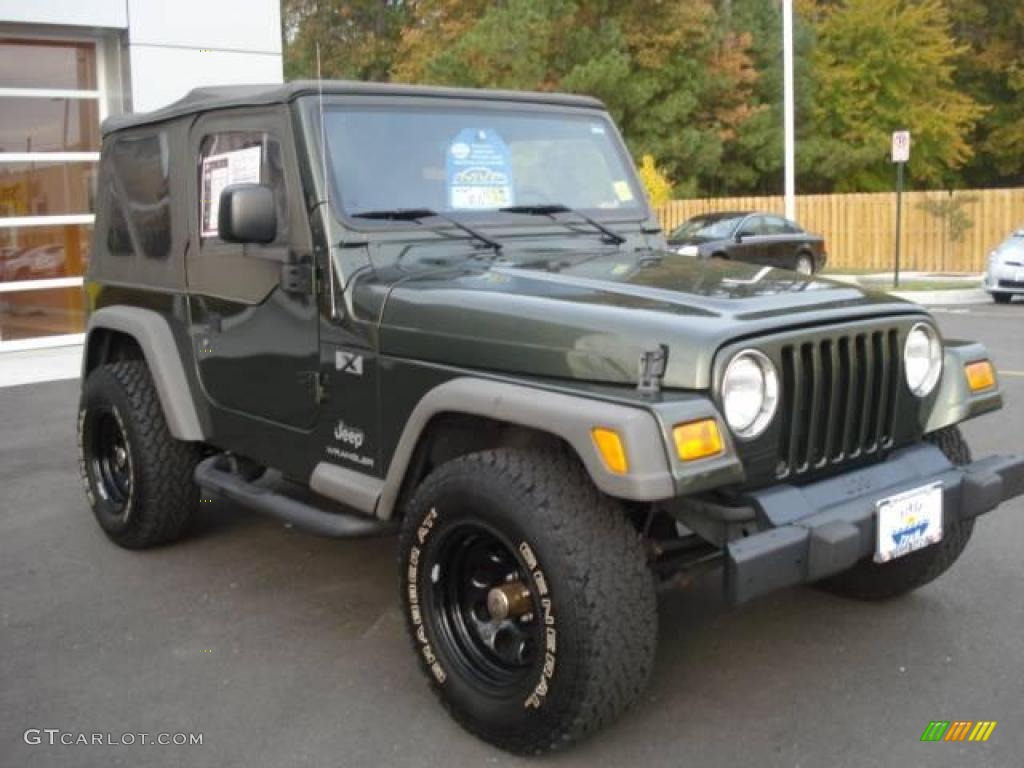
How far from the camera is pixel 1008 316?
1459 centimetres

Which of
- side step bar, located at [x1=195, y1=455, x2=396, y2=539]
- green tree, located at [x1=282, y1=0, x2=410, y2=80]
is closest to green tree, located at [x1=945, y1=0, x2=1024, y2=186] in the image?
green tree, located at [x1=282, y1=0, x2=410, y2=80]

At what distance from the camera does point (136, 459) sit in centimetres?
480

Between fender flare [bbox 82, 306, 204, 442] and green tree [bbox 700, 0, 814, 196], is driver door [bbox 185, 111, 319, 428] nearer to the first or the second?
fender flare [bbox 82, 306, 204, 442]

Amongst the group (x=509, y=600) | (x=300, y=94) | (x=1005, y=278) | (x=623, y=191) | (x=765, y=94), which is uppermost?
(x=765, y=94)

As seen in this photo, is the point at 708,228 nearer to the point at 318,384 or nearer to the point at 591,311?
the point at 318,384

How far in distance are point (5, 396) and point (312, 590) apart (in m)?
6.36

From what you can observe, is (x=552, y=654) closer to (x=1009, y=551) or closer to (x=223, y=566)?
(x=223, y=566)

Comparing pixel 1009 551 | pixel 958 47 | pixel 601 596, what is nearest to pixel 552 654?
pixel 601 596

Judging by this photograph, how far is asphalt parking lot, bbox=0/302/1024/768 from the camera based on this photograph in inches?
128

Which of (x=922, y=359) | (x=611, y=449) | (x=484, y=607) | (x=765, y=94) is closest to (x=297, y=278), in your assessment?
(x=484, y=607)

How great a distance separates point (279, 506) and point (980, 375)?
255cm

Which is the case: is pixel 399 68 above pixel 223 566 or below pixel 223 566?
above

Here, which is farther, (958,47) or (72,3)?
(958,47)

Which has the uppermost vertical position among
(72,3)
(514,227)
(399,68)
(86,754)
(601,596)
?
(399,68)
